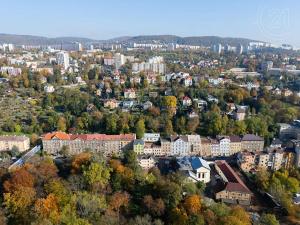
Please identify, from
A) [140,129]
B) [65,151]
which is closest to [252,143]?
[140,129]

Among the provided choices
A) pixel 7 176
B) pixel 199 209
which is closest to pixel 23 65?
pixel 7 176

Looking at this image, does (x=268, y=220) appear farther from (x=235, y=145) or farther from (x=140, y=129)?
(x=140, y=129)

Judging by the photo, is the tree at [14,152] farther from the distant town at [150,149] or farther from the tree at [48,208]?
the tree at [48,208]

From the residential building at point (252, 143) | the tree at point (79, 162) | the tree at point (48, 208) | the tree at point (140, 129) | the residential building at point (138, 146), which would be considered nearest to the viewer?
the tree at point (48, 208)

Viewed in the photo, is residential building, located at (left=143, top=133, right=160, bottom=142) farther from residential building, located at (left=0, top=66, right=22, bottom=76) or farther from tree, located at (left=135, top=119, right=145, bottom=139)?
residential building, located at (left=0, top=66, right=22, bottom=76)

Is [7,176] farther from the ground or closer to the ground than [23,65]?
closer to the ground

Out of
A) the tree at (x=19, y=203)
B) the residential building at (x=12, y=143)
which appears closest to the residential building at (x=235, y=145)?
the tree at (x=19, y=203)

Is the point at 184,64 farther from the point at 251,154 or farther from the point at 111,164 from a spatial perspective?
the point at 111,164

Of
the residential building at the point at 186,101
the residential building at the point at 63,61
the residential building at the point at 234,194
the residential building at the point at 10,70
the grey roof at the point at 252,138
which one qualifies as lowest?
the residential building at the point at 234,194
